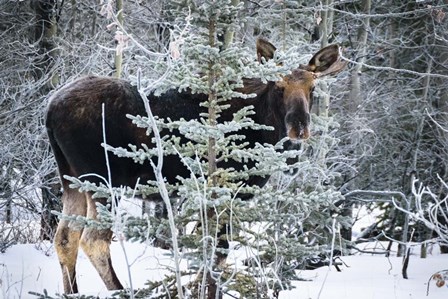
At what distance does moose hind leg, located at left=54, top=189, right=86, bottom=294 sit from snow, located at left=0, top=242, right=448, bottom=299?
19 cm

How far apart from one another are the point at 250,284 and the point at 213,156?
89 centimetres

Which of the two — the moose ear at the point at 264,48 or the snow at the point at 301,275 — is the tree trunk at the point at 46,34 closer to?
the snow at the point at 301,275

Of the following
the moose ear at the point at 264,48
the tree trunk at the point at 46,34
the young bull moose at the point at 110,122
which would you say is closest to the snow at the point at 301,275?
the young bull moose at the point at 110,122

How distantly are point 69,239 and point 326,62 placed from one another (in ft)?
9.81

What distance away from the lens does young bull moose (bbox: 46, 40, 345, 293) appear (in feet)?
21.2

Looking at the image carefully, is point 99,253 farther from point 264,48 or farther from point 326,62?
point 326,62

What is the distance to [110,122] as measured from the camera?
21.4 feet

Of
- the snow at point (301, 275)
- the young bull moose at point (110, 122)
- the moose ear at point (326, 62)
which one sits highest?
the moose ear at point (326, 62)

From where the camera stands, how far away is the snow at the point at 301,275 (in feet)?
21.2

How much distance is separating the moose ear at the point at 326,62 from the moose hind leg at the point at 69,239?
257 centimetres

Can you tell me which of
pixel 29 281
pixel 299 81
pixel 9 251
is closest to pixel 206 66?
pixel 299 81

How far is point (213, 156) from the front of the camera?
15.6 ft

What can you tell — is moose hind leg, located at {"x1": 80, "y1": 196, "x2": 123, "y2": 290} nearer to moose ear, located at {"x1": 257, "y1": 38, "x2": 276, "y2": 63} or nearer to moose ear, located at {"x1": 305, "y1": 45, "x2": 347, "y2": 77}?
moose ear, located at {"x1": 257, "y1": 38, "x2": 276, "y2": 63}

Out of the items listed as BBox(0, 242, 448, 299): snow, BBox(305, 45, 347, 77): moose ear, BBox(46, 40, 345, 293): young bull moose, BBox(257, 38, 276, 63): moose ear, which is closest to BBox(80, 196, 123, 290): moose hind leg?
BBox(46, 40, 345, 293): young bull moose
